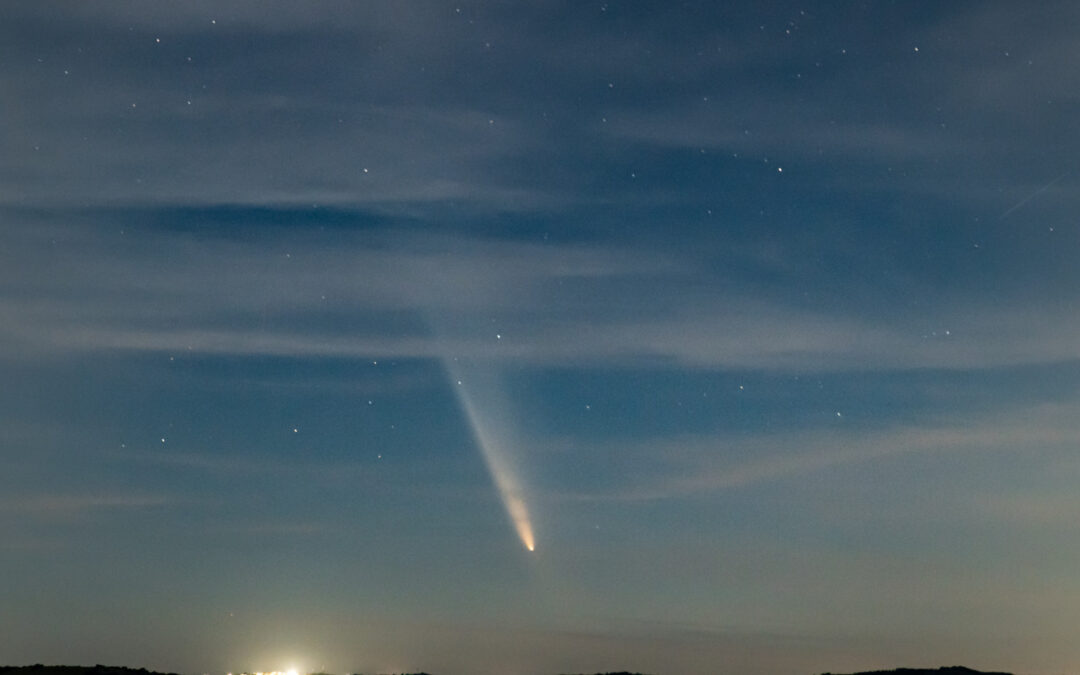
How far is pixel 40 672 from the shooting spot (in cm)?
6056

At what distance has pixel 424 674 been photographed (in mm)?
68938

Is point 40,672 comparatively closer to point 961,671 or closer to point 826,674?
point 826,674

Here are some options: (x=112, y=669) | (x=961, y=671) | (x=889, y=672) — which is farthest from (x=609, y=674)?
(x=112, y=669)

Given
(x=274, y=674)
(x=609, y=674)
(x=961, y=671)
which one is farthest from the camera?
(x=961, y=671)

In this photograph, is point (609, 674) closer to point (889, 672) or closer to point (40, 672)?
point (889, 672)

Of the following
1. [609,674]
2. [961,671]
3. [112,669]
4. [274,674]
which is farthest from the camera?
[961,671]

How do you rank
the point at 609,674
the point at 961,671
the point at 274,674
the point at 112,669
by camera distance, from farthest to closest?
the point at 961,671
the point at 609,674
the point at 112,669
the point at 274,674

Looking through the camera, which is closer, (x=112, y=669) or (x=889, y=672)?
(x=112, y=669)

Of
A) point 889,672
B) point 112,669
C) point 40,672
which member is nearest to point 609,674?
point 889,672

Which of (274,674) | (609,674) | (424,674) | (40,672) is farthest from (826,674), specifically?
(40,672)

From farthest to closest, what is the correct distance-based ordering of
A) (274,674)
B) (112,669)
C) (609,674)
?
(609,674), (112,669), (274,674)

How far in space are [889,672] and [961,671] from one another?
29.3 feet

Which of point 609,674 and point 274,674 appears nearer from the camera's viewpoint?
point 274,674

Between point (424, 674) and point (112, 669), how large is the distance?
30.2 metres
